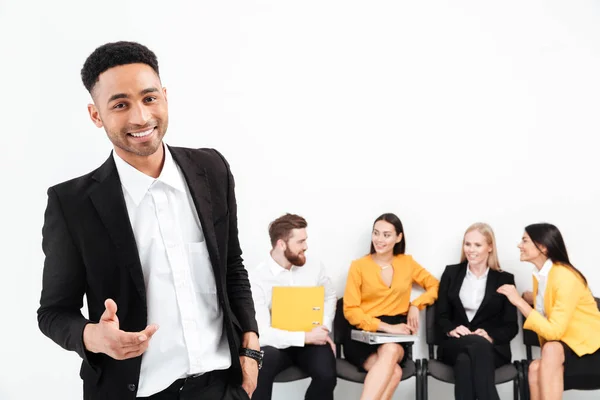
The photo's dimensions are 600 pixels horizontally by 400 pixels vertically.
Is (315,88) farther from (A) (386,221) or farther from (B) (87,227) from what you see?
(B) (87,227)

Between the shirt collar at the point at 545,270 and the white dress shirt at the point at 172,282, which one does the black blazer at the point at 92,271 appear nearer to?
the white dress shirt at the point at 172,282

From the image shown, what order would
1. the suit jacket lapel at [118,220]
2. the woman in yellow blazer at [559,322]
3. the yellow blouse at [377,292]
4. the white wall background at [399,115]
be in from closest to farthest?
the suit jacket lapel at [118,220] → the woman in yellow blazer at [559,322] → the yellow blouse at [377,292] → the white wall background at [399,115]

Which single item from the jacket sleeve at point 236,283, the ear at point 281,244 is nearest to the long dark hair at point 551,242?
the ear at point 281,244

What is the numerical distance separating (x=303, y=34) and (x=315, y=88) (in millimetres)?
410

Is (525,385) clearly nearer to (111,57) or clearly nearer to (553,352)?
(553,352)

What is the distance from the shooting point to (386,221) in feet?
15.7

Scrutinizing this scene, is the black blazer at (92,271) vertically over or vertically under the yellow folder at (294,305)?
over

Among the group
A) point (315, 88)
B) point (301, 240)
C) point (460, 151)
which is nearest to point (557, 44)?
point (460, 151)

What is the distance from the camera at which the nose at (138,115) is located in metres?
1.50

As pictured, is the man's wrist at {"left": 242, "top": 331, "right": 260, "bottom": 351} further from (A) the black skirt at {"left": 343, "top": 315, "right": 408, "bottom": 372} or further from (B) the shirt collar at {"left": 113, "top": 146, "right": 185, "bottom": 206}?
(A) the black skirt at {"left": 343, "top": 315, "right": 408, "bottom": 372}

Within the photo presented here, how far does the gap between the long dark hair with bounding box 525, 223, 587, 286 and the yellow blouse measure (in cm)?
81

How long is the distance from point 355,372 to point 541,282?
54.4 inches

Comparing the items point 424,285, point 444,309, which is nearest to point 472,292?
point 444,309

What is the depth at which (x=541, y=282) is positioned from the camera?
448cm
